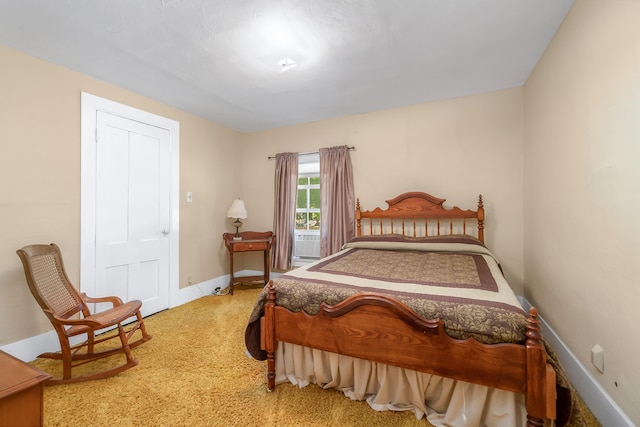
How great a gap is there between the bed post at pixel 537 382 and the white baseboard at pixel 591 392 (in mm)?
581

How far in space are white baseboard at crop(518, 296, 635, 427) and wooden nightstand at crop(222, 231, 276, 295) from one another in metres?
3.19

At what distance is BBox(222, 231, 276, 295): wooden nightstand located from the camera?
147 inches

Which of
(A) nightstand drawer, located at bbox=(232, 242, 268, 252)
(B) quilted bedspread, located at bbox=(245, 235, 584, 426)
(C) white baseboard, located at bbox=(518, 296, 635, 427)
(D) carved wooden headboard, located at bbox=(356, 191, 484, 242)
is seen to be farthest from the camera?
(A) nightstand drawer, located at bbox=(232, 242, 268, 252)

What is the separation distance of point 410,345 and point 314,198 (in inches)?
117

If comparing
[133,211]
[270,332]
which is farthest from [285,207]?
[270,332]

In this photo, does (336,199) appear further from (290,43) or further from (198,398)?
(198,398)

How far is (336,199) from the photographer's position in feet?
12.1

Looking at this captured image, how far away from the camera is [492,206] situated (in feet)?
10.0

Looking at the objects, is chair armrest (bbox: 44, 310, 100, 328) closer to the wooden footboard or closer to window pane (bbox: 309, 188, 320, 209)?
the wooden footboard

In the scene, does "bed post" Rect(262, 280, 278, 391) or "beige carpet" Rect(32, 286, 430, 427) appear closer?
"beige carpet" Rect(32, 286, 430, 427)

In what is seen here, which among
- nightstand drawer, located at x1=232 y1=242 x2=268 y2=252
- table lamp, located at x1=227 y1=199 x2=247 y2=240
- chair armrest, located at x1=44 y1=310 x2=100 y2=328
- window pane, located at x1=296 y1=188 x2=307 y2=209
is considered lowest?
chair armrest, located at x1=44 y1=310 x2=100 y2=328

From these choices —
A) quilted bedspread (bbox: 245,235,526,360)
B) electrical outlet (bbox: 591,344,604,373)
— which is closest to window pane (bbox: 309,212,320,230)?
quilted bedspread (bbox: 245,235,526,360)

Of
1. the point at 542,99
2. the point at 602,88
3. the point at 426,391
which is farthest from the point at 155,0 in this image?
the point at 542,99

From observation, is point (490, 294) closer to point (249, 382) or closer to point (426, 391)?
point (426, 391)
